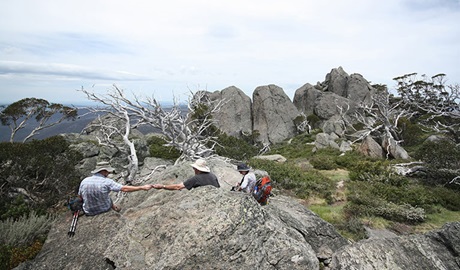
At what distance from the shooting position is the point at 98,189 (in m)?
6.58

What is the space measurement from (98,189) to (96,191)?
0.11 meters

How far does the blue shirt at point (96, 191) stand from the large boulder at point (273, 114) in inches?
1744

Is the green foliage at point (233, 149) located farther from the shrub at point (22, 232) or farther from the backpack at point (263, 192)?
the shrub at point (22, 232)

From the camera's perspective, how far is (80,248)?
6113mm

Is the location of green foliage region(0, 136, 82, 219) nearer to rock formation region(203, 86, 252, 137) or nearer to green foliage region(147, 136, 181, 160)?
green foliage region(147, 136, 181, 160)

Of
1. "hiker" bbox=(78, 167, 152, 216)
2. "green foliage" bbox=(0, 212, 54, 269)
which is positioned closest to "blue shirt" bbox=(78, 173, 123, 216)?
"hiker" bbox=(78, 167, 152, 216)

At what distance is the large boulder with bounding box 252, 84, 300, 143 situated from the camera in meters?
51.7

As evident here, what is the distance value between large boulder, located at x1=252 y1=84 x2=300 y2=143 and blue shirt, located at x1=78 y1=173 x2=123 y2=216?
44.3 meters

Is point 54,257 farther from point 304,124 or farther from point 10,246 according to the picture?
point 304,124

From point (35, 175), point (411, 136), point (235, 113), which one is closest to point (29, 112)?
point (35, 175)

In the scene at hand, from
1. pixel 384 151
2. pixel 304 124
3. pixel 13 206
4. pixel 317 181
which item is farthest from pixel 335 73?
pixel 13 206

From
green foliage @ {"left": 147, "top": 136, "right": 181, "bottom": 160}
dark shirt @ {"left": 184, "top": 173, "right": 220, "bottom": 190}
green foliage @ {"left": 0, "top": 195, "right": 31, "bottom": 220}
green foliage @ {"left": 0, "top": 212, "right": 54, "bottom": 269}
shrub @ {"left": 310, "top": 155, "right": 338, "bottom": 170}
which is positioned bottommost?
shrub @ {"left": 310, "top": 155, "right": 338, "bottom": 170}

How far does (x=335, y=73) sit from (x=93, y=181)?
64.1m

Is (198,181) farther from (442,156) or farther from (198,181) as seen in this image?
(442,156)
